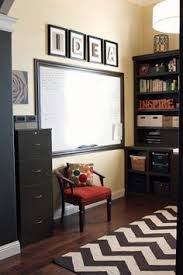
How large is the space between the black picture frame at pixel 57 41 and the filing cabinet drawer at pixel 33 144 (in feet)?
3.86

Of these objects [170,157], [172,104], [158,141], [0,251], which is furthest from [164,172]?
[0,251]

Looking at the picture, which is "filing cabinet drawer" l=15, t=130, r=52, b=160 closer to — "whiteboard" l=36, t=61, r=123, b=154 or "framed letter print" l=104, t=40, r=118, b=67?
"whiteboard" l=36, t=61, r=123, b=154

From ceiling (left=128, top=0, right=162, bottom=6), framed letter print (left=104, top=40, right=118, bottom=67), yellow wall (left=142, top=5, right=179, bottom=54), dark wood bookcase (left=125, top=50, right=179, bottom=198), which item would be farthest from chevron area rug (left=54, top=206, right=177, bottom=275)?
ceiling (left=128, top=0, right=162, bottom=6)

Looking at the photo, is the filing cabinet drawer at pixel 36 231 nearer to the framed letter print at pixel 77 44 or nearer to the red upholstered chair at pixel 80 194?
the red upholstered chair at pixel 80 194

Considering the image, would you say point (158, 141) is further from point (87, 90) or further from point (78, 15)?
point (78, 15)

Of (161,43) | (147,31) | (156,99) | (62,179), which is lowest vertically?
(62,179)

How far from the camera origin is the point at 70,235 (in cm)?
352

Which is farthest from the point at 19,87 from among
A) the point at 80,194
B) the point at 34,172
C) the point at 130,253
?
the point at 130,253

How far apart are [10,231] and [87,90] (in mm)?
2266

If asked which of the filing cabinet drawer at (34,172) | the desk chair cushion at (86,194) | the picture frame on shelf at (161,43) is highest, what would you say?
the picture frame on shelf at (161,43)

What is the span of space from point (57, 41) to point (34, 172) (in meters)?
1.75

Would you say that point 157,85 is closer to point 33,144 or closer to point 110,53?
point 110,53

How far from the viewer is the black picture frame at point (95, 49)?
→ 4.47m

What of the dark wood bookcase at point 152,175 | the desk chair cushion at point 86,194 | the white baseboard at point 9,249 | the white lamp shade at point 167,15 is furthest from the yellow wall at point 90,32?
the white lamp shade at point 167,15
